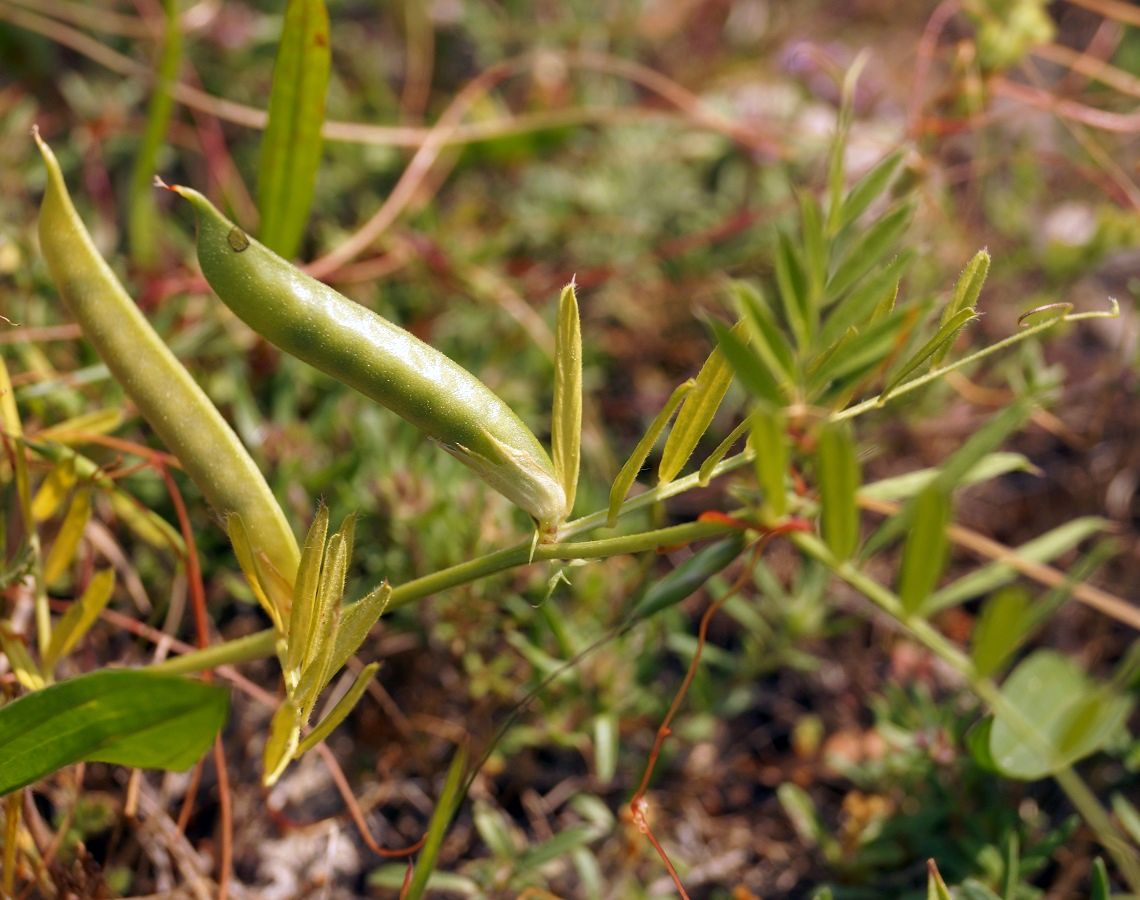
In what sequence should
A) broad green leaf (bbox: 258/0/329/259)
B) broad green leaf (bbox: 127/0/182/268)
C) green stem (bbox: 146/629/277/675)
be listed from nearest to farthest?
1. green stem (bbox: 146/629/277/675)
2. broad green leaf (bbox: 258/0/329/259)
3. broad green leaf (bbox: 127/0/182/268)

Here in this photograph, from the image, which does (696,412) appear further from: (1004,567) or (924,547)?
(1004,567)

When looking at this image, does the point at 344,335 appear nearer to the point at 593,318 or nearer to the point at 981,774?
the point at 981,774

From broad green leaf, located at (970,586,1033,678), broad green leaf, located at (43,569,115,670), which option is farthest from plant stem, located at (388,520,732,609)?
broad green leaf, located at (43,569,115,670)

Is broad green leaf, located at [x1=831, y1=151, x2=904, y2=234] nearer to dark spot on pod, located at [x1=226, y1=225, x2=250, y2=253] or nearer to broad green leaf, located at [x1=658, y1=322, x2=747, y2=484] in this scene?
broad green leaf, located at [x1=658, y1=322, x2=747, y2=484]

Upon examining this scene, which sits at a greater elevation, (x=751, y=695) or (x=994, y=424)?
(x=994, y=424)

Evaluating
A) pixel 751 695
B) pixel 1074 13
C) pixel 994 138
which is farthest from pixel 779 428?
pixel 1074 13

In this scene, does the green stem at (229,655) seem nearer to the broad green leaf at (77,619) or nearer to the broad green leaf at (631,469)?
the broad green leaf at (77,619)

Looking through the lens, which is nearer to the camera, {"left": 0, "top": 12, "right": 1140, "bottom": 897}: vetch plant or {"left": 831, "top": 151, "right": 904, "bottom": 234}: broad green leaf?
{"left": 0, "top": 12, "right": 1140, "bottom": 897}: vetch plant
